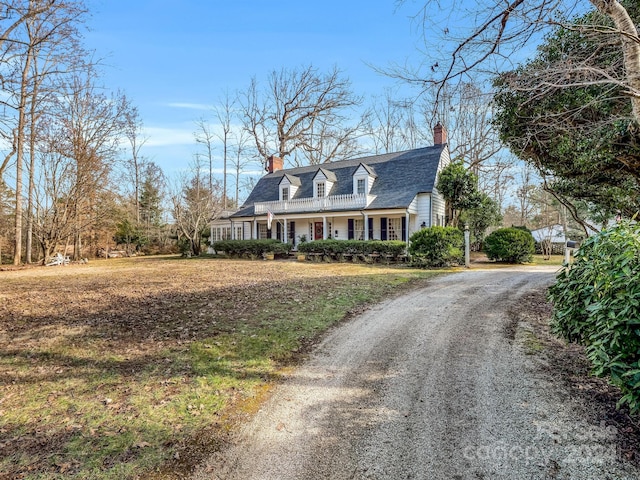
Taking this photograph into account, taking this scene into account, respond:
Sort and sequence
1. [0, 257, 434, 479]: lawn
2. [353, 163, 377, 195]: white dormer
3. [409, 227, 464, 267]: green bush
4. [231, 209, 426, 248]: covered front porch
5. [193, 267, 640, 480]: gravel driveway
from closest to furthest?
1. [193, 267, 640, 480]: gravel driveway
2. [0, 257, 434, 479]: lawn
3. [409, 227, 464, 267]: green bush
4. [231, 209, 426, 248]: covered front porch
5. [353, 163, 377, 195]: white dormer

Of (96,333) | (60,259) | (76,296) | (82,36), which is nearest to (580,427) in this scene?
(96,333)

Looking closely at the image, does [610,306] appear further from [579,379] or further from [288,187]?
[288,187]

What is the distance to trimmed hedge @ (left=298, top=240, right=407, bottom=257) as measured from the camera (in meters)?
16.5

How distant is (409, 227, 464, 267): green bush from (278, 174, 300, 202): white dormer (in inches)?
453

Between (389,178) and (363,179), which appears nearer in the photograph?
(389,178)

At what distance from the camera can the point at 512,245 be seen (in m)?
16.1

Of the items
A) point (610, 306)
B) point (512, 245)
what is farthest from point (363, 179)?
point (610, 306)

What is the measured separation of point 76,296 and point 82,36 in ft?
20.2

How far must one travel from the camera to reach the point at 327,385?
3744mm

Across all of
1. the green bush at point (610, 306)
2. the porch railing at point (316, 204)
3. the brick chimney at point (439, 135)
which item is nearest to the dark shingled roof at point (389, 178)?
the brick chimney at point (439, 135)

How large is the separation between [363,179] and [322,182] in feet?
9.59

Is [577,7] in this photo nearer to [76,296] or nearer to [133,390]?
[133,390]

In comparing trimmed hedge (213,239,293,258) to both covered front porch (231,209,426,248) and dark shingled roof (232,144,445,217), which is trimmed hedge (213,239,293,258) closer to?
covered front porch (231,209,426,248)

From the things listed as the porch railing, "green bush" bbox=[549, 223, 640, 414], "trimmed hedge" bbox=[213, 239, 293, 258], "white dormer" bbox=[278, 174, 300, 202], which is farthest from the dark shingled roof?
"green bush" bbox=[549, 223, 640, 414]
